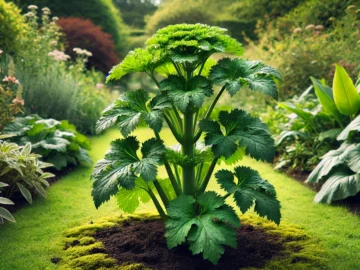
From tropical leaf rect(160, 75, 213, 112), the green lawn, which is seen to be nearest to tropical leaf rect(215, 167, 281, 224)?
tropical leaf rect(160, 75, 213, 112)

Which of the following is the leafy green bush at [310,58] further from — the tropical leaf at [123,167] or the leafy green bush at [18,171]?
the tropical leaf at [123,167]

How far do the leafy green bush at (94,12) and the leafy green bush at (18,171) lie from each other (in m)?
10.8

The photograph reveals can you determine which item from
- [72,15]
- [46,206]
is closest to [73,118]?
[46,206]

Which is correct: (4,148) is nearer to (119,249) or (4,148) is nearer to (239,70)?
(119,249)

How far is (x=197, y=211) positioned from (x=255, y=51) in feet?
26.8

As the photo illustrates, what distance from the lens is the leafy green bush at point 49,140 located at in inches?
215

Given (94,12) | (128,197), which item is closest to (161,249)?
(128,197)

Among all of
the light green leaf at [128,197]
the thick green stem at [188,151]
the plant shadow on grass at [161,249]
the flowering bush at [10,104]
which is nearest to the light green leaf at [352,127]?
the plant shadow on grass at [161,249]

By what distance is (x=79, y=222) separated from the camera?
405 cm

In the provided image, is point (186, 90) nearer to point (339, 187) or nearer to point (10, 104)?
point (339, 187)

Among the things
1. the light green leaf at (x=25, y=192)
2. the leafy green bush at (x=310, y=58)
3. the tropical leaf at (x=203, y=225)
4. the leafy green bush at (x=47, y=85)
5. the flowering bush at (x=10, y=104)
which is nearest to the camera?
the tropical leaf at (x=203, y=225)

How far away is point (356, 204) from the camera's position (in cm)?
432

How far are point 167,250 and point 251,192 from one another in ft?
2.35

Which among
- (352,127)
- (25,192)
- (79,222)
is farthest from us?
(25,192)
